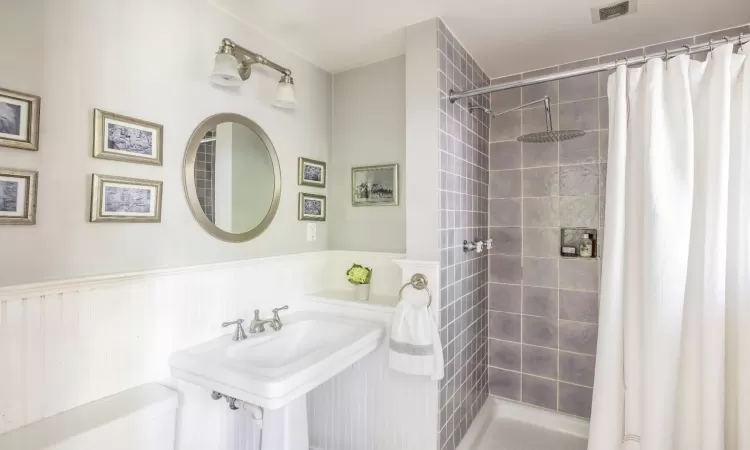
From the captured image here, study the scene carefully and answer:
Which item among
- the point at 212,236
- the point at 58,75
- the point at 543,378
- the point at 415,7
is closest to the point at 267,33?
the point at 415,7

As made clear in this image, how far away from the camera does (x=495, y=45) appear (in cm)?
193

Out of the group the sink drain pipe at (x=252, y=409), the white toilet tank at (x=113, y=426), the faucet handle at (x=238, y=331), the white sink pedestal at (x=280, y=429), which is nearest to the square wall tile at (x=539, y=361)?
the white sink pedestal at (x=280, y=429)

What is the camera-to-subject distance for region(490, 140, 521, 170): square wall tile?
2320 millimetres

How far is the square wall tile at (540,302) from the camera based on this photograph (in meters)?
2.21

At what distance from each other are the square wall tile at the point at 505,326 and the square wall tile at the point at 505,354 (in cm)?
4

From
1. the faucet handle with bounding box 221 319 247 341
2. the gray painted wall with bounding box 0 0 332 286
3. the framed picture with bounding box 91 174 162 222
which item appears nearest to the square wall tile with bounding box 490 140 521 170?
the gray painted wall with bounding box 0 0 332 286

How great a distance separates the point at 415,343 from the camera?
1519 millimetres

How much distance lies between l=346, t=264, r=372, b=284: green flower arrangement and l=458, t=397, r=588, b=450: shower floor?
1.10 m

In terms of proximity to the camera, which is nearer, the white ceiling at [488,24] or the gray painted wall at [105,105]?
the gray painted wall at [105,105]

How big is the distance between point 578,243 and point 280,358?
193 cm

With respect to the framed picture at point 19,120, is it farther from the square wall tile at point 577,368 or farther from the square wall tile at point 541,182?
the square wall tile at point 577,368

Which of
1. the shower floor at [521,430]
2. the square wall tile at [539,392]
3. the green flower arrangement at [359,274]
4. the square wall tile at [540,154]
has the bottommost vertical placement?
the shower floor at [521,430]

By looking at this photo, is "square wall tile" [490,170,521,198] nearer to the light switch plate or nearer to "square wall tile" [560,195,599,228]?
"square wall tile" [560,195,599,228]

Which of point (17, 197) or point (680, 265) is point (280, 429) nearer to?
point (17, 197)
